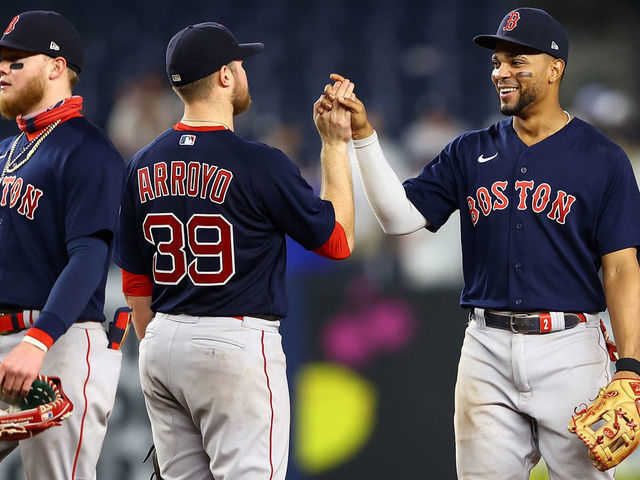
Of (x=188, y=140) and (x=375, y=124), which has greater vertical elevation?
(x=188, y=140)

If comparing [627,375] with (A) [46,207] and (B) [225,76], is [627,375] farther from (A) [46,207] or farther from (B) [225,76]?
(A) [46,207]

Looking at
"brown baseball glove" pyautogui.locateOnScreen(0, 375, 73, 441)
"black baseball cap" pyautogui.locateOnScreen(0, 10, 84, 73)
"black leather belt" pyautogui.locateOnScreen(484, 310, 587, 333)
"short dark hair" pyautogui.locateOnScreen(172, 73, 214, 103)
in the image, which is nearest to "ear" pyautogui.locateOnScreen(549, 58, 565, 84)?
"black leather belt" pyautogui.locateOnScreen(484, 310, 587, 333)

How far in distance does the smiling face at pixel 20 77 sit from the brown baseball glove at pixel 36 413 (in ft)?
3.04

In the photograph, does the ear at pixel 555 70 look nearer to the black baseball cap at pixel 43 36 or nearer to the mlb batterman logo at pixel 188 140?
the mlb batterman logo at pixel 188 140

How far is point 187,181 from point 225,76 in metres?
0.38

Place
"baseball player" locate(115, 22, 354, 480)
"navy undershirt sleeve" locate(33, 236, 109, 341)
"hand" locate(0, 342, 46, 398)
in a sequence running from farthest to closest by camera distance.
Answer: "baseball player" locate(115, 22, 354, 480) < "navy undershirt sleeve" locate(33, 236, 109, 341) < "hand" locate(0, 342, 46, 398)

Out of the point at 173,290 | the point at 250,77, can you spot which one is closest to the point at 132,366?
the point at 173,290

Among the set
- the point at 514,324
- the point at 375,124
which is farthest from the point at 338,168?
the point at 375,124

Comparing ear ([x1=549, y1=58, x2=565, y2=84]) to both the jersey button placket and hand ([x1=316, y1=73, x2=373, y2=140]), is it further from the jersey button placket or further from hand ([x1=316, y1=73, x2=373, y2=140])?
hand ([x1=316, y1=73, x2=373, y2=140])

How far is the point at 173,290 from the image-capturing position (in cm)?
305

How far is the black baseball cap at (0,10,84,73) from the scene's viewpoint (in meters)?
3.12

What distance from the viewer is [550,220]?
3.23 m

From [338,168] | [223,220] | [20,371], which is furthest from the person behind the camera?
[338,168]

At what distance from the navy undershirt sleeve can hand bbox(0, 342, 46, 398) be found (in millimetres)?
89
